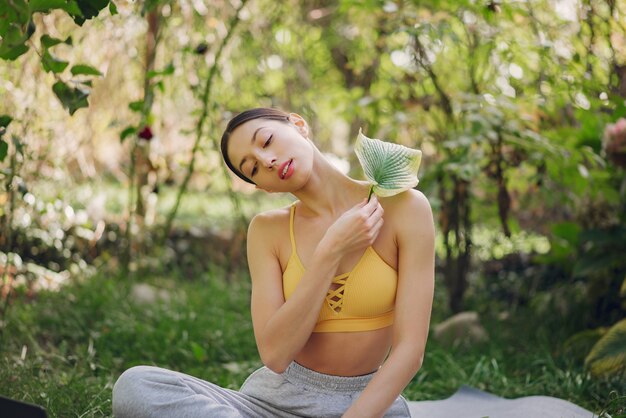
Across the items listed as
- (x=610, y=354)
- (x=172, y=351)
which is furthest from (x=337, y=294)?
(x=172, y=351)

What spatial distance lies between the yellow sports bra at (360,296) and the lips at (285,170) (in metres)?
0.25

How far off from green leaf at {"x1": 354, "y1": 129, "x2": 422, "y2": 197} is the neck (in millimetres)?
95

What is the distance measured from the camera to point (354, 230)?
1987mm

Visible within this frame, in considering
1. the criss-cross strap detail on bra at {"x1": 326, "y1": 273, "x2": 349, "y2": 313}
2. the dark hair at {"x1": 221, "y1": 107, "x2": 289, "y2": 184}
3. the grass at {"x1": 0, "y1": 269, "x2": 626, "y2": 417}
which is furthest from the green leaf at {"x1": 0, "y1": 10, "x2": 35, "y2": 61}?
the grass at {"x1": 0, "y1": 269, "x2": 626, "y2": 417}

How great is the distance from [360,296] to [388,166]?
352 millimetres

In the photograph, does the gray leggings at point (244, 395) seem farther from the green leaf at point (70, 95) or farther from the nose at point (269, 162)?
the green leaf at point (70, 95)

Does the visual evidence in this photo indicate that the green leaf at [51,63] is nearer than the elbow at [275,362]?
No

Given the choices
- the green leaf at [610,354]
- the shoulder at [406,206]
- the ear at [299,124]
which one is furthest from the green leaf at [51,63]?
the green leaf at [610,354]

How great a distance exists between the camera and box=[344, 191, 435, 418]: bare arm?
6.42 ft

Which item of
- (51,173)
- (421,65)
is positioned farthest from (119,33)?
(421,65)

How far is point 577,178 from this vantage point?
3.59 meters

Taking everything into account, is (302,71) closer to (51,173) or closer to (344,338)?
(51,173)

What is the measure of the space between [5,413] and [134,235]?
311 cm

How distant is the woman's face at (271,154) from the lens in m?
2.04
